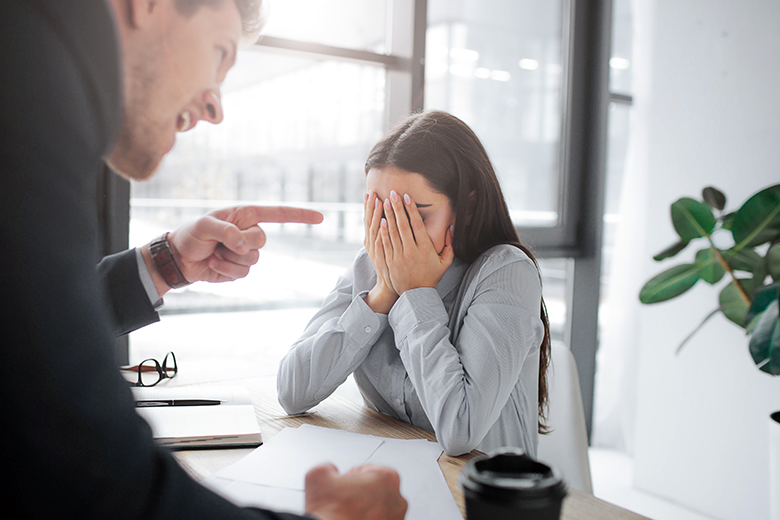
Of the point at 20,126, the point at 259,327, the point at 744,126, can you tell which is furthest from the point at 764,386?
the point at 20,126

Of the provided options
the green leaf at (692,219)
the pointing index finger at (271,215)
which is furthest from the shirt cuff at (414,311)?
the green leaf at (692,219)

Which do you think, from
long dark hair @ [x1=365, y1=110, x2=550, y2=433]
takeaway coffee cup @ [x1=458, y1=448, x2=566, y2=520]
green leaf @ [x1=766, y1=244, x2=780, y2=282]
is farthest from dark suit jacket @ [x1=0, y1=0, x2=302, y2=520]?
green leaf @ [x1=766, y1=244, x2=780, y2=282]

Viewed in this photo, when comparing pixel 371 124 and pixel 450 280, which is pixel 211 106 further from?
pixel 371 124

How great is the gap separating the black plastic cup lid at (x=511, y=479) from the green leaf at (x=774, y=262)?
5.14 feet

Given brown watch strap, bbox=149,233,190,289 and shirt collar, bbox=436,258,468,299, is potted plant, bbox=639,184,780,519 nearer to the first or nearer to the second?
shirt collar, bbox=436,258,468,299

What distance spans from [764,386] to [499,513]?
210 centimetres

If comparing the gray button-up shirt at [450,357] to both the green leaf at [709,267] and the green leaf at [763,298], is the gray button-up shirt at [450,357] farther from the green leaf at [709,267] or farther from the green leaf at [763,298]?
the green leaf at [709,267]

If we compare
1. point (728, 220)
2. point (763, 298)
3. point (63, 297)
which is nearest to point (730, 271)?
point (728, 220)

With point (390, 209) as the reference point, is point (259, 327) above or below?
below

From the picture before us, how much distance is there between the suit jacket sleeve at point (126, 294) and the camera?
94 cm

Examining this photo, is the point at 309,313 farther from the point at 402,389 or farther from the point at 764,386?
the point at 764,386

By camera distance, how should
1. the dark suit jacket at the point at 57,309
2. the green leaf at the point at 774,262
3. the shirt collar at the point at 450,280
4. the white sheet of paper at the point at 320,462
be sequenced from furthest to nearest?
the green leaf at the point at 774,262, the shirt collar at the point at 450,280, the white sheet of paper at the point at 320,462, the dark suit jacket at the point at 57,309

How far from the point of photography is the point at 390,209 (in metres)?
1.23

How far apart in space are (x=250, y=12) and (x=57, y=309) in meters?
0.47
